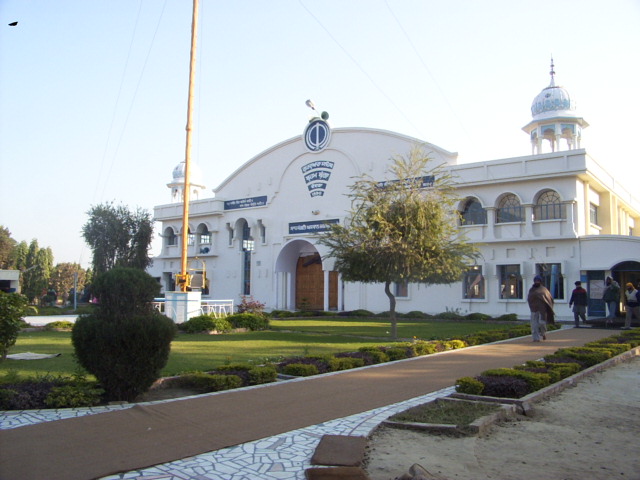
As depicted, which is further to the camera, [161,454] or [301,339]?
[301,339]

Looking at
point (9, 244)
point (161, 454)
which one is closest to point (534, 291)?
point (161, 454)

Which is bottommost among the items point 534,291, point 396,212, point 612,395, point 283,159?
point 612,395

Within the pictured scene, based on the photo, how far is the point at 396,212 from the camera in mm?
17375

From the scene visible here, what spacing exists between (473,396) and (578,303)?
16231 mm

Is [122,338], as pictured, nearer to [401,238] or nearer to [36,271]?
[401,238]

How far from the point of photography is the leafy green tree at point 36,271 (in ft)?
181

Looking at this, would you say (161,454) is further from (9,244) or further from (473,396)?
(9,244)

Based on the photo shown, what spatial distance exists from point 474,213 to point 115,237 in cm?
2585

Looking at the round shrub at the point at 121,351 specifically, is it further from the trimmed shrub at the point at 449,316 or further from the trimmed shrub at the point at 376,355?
the trimmed shrub at the point at 449,316

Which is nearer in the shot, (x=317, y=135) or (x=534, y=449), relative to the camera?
(x=534, y=449)

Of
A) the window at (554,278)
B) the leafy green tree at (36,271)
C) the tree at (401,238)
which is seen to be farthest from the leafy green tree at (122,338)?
the leafy green tree at (36,271)

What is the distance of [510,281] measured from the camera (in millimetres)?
29422

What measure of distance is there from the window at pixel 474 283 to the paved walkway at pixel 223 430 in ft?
70.0

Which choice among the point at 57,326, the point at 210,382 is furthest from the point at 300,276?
the point at 210,382
